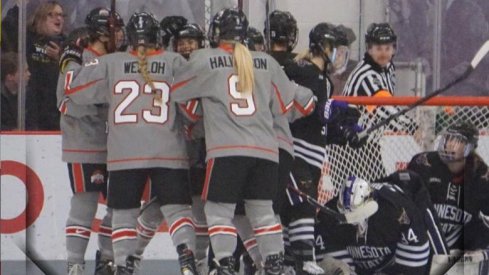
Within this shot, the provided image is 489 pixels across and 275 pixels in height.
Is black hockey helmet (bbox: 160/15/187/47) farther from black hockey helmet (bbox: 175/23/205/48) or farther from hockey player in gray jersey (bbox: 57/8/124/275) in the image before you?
hockey player in gray jersey (bbox: 57/8/124/275)

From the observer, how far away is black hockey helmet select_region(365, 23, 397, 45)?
281 inches

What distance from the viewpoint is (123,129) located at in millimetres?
6176

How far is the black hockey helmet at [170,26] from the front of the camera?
6.78m

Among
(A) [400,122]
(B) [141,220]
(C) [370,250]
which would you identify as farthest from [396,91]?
(B) [141,220]

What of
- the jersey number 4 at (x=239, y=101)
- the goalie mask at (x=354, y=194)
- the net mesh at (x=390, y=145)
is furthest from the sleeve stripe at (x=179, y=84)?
the net mesh at (x=390, y=145)

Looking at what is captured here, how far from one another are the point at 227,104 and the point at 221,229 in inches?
18.9

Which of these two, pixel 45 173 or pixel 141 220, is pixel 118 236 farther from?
pixel 45 173

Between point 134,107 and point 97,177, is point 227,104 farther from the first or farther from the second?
point 97,177

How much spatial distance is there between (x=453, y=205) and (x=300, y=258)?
812 mm

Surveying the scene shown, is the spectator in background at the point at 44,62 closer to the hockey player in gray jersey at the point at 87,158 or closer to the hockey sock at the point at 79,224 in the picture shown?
the hockey player in gray jersey at the point at 87,158

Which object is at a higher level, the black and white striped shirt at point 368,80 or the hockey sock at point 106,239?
the black and white striped shirt at point 368,80

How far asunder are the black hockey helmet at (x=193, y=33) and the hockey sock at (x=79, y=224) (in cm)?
76

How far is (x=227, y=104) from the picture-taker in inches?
239

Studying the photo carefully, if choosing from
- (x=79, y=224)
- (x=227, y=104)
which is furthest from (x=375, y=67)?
(x=79, y=224)
